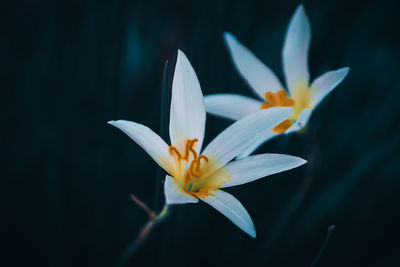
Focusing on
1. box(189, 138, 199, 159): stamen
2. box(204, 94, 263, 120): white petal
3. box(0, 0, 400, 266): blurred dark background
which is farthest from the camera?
box(0, 0, 400, 266): blurred dark background

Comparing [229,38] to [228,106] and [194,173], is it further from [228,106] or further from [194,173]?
[194,173]

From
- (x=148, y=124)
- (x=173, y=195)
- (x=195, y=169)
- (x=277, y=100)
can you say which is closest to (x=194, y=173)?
(x=195, y=169)

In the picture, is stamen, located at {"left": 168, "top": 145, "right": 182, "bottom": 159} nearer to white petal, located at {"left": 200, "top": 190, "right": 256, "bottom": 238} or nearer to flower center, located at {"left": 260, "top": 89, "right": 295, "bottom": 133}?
white petal, located at {"left": 200, "top": 190, "right": 256, "bottom": 238}

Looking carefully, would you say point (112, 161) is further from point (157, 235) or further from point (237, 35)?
point (237, 35)

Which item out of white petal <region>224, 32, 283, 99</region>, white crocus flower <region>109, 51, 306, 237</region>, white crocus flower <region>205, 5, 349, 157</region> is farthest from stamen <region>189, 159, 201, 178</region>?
white petal <region>224, 32, 283, 99</region>

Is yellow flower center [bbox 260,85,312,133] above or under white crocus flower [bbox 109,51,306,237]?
above

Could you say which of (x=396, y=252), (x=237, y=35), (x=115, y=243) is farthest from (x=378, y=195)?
(x=115, y=243)

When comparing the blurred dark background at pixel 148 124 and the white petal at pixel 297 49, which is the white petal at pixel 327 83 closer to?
the white petal at pixel 297 49
